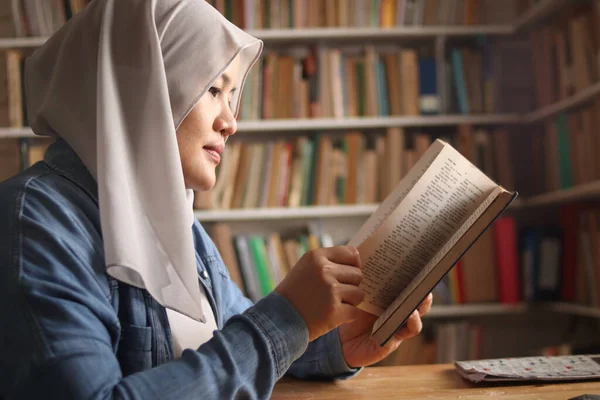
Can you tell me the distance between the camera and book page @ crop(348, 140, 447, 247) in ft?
3.09

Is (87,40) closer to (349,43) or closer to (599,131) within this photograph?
(599,131)

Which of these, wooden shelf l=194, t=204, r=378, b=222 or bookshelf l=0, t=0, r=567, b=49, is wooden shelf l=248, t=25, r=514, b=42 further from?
wooden shelf l=194, t=204, r=378, b=222

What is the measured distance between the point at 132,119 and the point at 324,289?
33 centimetres

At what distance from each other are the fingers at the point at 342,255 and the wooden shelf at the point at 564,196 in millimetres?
1805

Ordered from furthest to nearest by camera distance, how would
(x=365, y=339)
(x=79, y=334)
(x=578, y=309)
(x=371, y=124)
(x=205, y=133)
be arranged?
(x=371, y=124), (x=578, y=309), (x=365, y=339), (x=205, y=133), (x=79, y=334)

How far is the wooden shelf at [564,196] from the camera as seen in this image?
2.49 m

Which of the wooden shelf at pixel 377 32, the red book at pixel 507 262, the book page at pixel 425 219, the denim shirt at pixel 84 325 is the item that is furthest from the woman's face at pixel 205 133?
the red book at pixel 507 262

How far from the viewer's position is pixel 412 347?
2.86m

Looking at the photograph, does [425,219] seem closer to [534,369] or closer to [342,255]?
[342,255]

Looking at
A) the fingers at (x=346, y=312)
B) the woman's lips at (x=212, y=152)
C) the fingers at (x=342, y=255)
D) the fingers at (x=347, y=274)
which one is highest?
the woman's lips at (x=212, y=152)

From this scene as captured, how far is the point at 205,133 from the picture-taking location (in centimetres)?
99

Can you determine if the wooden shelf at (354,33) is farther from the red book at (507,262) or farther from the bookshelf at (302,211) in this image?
the red book at (507,262)

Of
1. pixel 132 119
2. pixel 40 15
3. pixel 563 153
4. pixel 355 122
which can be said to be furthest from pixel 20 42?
pixel 563 153

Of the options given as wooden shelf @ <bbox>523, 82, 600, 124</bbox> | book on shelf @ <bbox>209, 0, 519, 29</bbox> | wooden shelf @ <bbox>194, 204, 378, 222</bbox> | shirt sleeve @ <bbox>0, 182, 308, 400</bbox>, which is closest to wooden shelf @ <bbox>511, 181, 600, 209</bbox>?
wooden shelf @ <bbox>523, 82, 600, 124</bbox>
